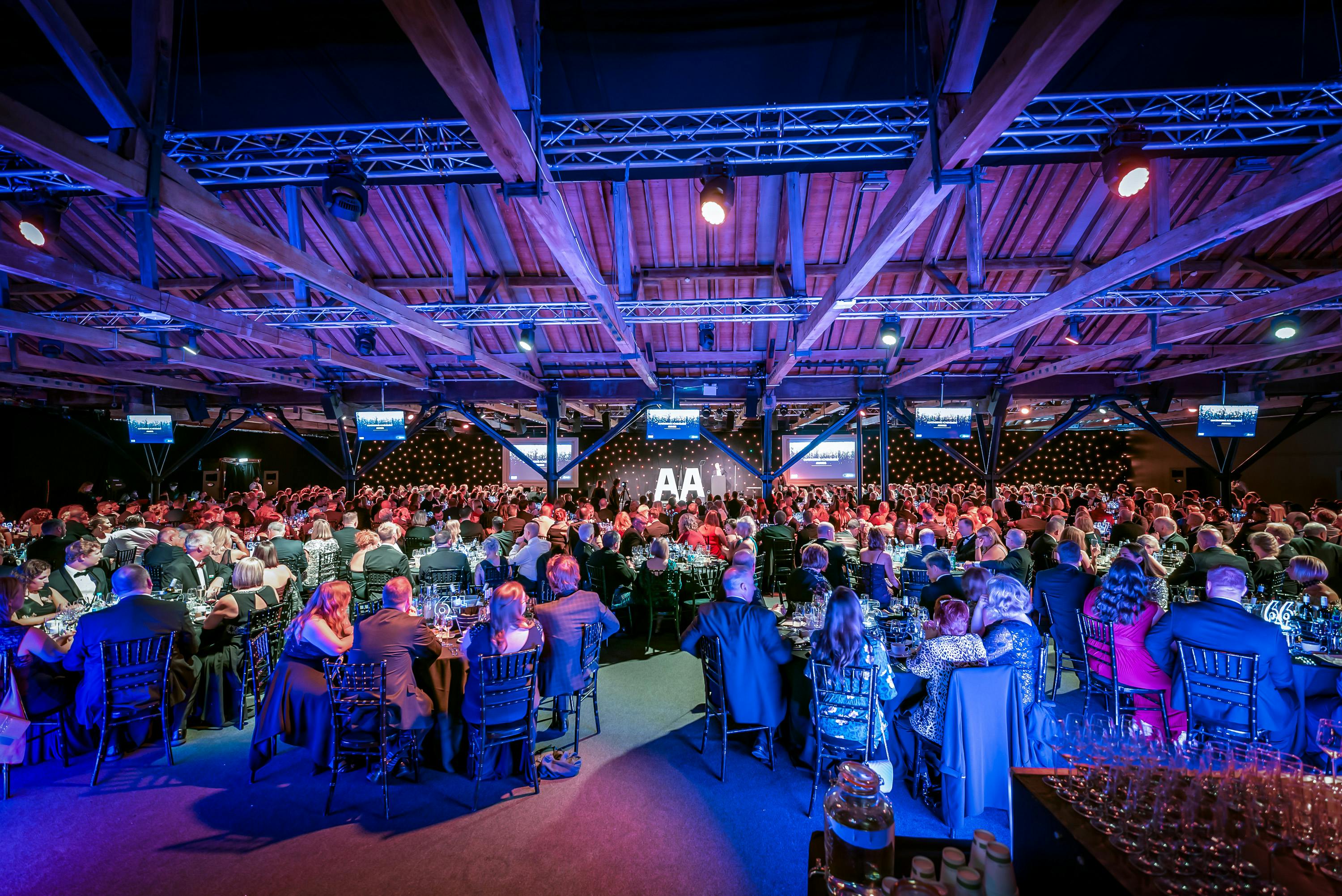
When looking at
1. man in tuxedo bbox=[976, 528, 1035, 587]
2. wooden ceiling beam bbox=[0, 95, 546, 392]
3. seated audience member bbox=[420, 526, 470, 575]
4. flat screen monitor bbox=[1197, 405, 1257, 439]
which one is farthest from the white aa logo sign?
wooden ceiling beam bbox=[0, 95, 546, 392]

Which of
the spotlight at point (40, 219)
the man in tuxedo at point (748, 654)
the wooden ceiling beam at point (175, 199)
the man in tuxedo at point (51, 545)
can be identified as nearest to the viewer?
the wooden ceiling beam at point (175, 199)

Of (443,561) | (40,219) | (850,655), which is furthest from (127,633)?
(850,655)

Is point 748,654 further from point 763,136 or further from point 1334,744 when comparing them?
point 763,136

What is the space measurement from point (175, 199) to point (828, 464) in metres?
16.7

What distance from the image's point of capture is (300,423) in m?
21.0

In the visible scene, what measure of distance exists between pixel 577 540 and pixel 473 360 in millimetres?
3272

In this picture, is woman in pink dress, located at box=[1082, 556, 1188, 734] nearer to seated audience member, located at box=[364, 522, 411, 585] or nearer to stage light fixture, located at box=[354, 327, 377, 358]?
seated audience member, located at box=[364, 522, 411, 585]

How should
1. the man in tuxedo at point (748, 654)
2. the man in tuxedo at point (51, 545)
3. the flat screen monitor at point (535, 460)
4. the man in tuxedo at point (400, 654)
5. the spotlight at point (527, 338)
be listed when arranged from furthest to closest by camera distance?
1. the flat screen monitor at point (535, 460)
2. the spotlight at point (527, 338)
3. the man in tuxedo at point (51, 545)
4. the man in tuxedo at point (748, 654)
5. the man in tuxedo at point (400, 654)

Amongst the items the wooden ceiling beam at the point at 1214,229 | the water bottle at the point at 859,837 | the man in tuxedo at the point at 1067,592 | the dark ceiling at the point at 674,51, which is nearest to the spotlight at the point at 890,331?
the wooden ceiling beam at the point at 1214,229

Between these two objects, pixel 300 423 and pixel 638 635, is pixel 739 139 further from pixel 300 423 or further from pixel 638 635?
pixel 300 423

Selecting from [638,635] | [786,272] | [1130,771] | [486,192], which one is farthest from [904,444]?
[1130,771]

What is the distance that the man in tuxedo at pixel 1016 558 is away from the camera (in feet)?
22.9

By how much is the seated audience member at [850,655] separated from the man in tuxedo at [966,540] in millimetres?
4811

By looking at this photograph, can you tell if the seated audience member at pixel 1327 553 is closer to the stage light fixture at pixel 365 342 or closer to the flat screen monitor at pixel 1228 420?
the stage light fixture at pixel 365 342
